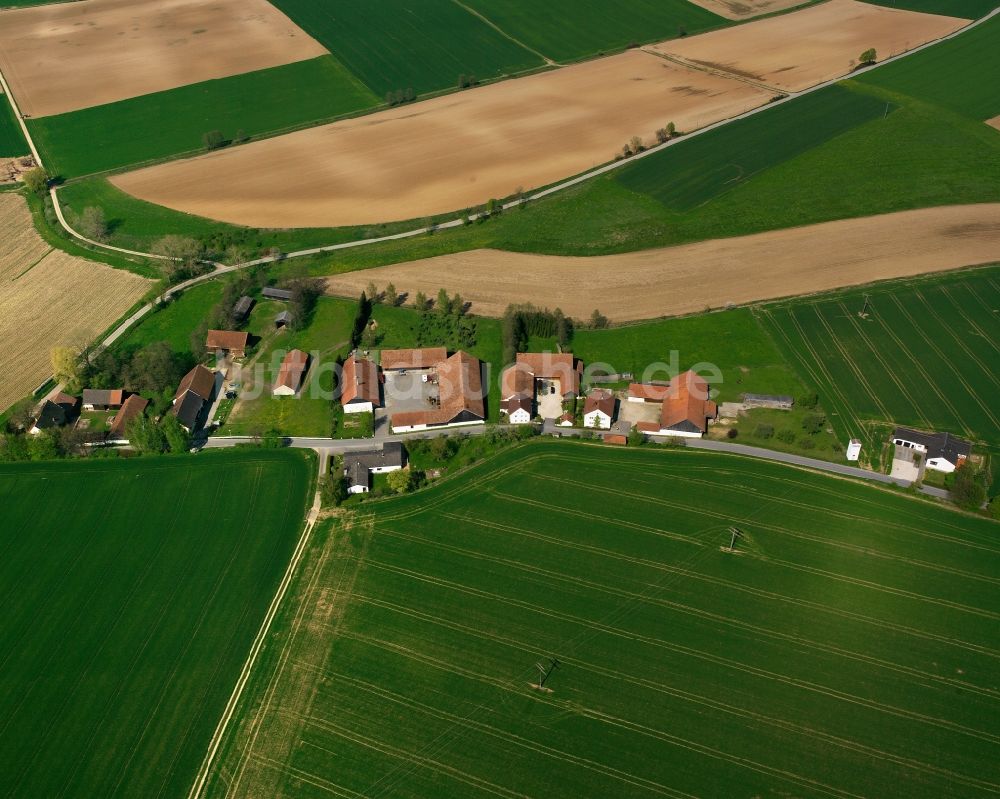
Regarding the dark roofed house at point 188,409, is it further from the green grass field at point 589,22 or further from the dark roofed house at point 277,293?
the green grass field at point 589,22

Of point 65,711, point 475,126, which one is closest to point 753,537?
point 65,711

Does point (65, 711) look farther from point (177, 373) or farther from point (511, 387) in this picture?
point (511, 387)

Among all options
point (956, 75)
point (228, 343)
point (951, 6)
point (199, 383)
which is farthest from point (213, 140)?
point (951, 6)

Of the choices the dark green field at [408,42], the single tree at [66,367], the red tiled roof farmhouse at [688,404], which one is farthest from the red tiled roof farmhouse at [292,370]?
the dark green field at [408,42]

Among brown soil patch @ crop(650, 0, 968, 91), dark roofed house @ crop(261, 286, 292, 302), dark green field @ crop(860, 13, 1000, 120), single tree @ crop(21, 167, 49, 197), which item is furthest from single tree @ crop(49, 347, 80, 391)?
dark green field @ crop(860, 13, 1000, 120)

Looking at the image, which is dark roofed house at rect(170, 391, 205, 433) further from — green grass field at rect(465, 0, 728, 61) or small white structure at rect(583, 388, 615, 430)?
green grass field at rect(465, 0, 728, 61)

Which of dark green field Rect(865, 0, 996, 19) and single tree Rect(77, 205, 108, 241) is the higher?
dark green field Rect(865, 0, 996, 19)
